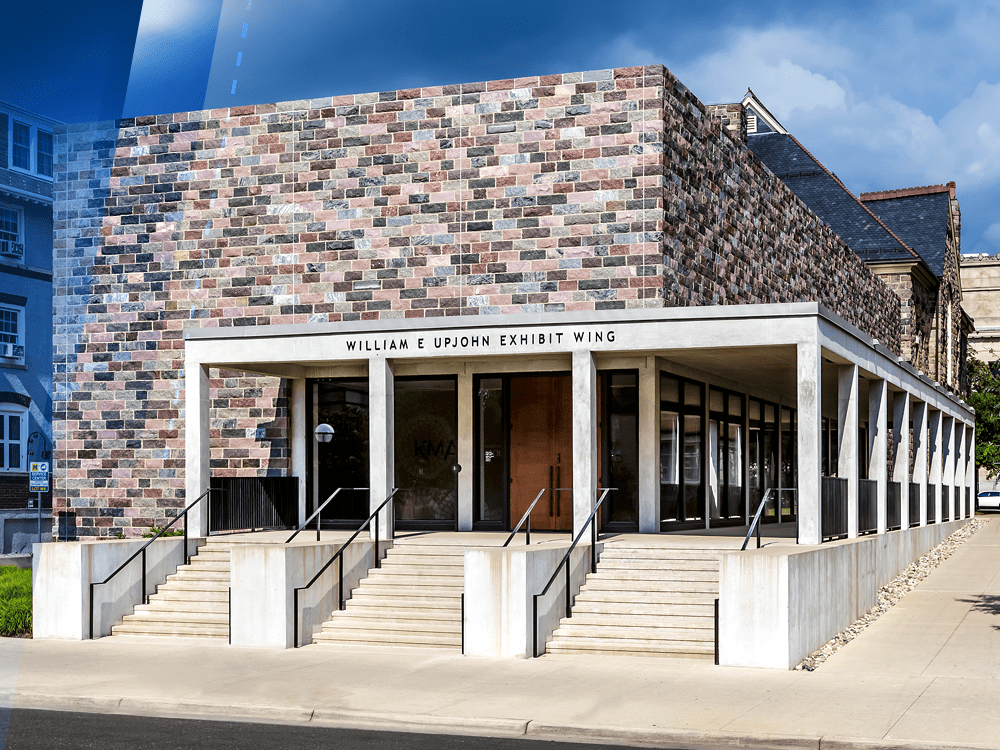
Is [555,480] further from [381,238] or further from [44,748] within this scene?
[44,748]

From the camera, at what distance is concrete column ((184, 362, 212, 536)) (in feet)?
58.8

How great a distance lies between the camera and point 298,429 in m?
21.5

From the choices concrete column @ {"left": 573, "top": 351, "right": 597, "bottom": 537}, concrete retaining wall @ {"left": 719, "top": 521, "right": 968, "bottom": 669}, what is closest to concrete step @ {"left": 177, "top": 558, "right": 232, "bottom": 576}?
concrete column @ {"left": 573, "top": 351, "right": 597, "bottom": 537}

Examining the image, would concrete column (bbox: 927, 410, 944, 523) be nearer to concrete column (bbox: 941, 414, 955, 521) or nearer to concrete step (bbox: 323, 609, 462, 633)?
concrete column (bbox: 941, 414, 955, 521)

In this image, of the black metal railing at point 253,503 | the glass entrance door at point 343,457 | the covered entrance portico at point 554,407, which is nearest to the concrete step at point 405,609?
the covered entrance portico at point 554,407

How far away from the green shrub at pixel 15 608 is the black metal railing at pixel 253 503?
2950mm

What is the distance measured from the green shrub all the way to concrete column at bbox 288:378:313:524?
5.64 metres

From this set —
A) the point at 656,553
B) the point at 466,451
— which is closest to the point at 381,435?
the point at 466,451

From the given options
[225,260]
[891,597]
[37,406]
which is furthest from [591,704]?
[225,260]

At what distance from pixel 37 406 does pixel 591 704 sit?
932 cm

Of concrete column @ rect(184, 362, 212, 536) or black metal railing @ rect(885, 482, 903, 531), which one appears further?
black metal railing @ rect(885, 482, 903, 531)

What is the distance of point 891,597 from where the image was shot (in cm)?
1912

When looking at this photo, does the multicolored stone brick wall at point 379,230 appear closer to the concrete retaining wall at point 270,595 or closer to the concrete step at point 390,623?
the concrete step at point 390,623

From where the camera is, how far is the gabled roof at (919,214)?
164 ft
